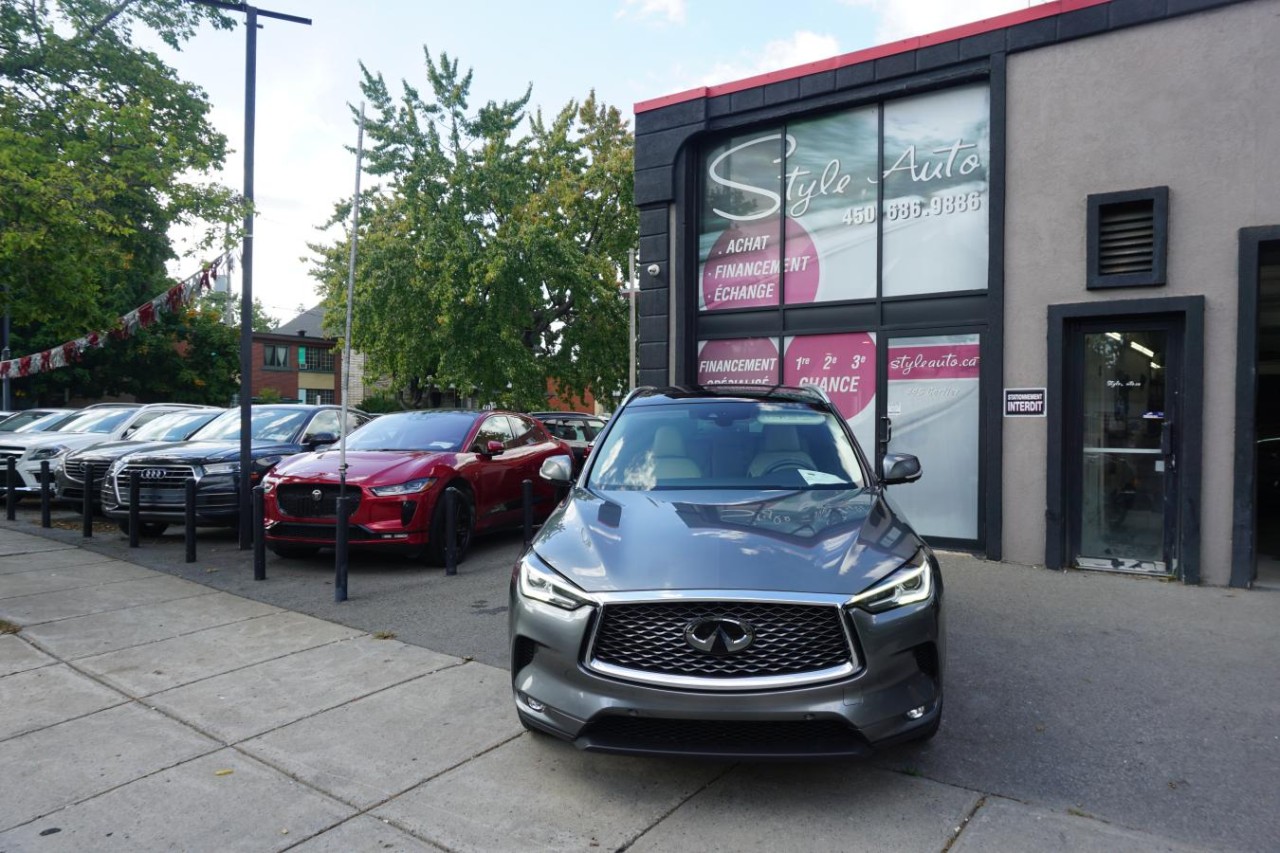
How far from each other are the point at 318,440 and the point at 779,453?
786 cm

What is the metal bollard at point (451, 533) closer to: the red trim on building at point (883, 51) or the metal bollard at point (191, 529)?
the metal bollard at point (191, 529)

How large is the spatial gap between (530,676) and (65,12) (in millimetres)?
14780

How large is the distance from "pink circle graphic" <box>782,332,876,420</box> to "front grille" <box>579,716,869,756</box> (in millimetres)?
6337

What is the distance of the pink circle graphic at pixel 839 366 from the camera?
30.3 ft

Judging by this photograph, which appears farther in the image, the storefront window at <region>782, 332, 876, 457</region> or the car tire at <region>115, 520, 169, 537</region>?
the car tire at <region>115, 520, 169, 537</region>

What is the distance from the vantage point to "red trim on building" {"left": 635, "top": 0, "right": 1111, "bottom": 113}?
7.96 meters

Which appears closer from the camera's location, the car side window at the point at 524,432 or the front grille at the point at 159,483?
the front grille at the point at 159,483

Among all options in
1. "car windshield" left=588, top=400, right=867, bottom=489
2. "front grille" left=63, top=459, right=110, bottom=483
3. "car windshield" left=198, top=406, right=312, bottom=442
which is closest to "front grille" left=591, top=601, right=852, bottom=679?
"car windshield" left=588, top=400, right=867, bottom=489

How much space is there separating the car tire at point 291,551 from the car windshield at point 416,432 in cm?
118

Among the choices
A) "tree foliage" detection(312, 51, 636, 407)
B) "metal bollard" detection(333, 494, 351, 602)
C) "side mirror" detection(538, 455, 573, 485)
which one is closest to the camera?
"side mirror" detection(538, 455, 573, 485)

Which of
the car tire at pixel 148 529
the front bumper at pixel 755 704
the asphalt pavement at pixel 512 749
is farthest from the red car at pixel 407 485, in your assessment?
the front bumper at pixel 755 704

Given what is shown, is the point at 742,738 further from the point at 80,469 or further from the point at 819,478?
the point at 80,469

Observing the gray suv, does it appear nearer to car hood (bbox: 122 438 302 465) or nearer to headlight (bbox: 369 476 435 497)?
headlight (bbox: 369 476 435 497)

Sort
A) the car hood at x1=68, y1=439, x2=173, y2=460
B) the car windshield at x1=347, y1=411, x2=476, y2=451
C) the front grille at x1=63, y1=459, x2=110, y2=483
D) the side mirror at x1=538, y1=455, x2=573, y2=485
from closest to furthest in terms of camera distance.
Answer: the side mirror at x1=538, y1=455, x2=573, y2=485 < the car windshield at x1=347, y1=411, x2=476, y2=451 < the car hood at x1=68, y1=439, x2=173, y2=460 < the front grille at x1=63, y1=459, x2=110, y2=483
